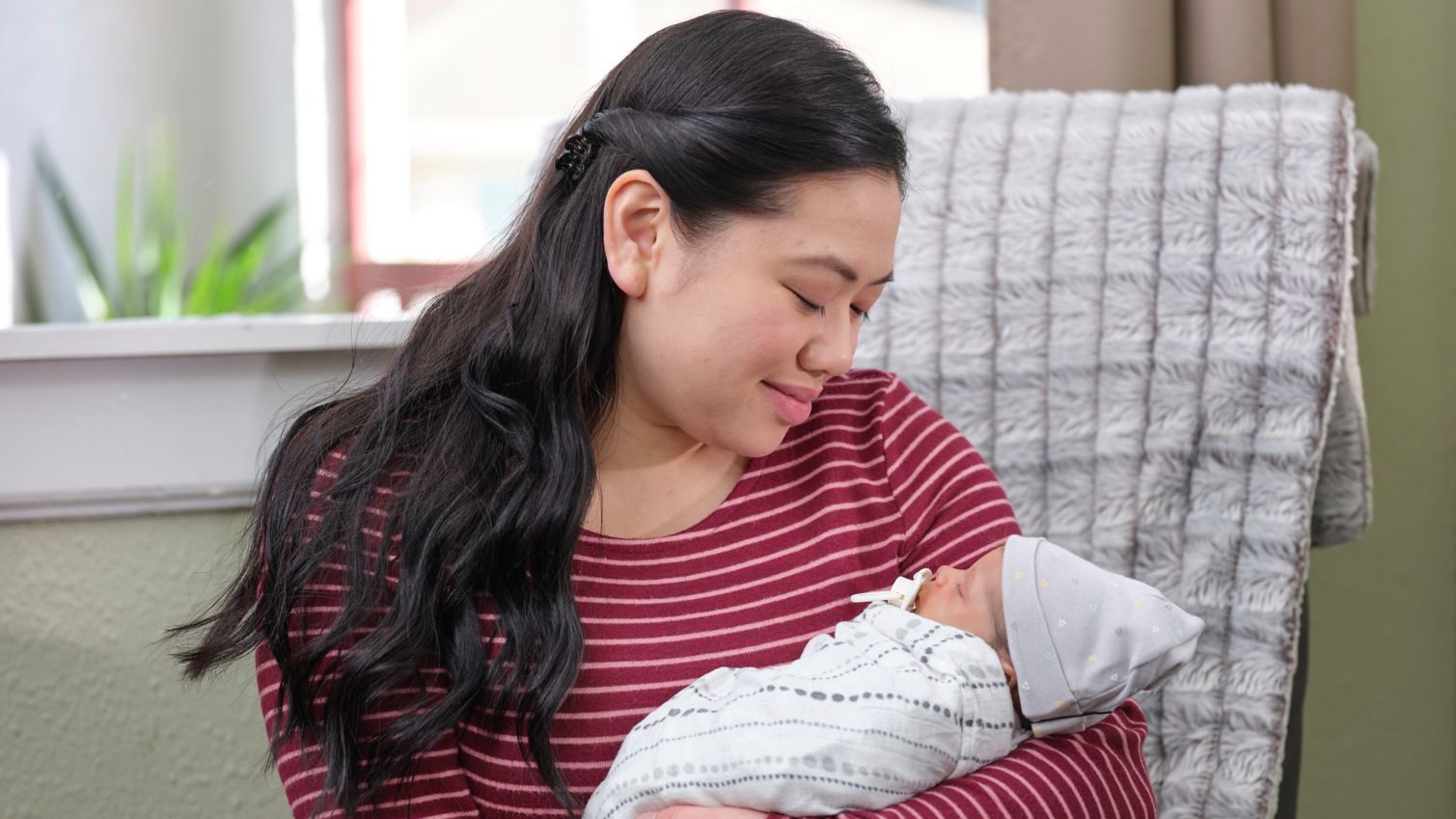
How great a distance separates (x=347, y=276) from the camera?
9.00 ft

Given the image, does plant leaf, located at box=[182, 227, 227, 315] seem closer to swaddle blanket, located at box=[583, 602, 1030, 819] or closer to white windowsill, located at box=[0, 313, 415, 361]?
white windowsill, located at box=[0, 313, 415, 361]

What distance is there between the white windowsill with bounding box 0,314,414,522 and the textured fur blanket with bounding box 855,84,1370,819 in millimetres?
610

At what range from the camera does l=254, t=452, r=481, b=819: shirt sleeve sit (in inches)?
34.5

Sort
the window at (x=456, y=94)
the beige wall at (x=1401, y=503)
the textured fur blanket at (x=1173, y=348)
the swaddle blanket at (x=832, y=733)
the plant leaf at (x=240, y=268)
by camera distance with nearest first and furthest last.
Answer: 1. the swaddle blanket at (x=832, y=733)
2. the textured fur blanket at (x=1173, y=348)
3. the beige wall at (x=1401, y=503)
4. the plant leaf at (x=240, y=268)
5. the window at (x=456, y=94)

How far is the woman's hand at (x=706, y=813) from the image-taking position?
2.68 feet

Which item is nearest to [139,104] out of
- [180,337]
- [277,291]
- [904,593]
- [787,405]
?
[277,291]

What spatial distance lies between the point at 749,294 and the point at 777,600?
25 centimetres

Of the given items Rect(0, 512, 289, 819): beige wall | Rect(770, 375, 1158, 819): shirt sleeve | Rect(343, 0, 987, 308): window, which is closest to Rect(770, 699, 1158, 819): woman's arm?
Rect(770, 375, 1158, 819): shirt sleeve

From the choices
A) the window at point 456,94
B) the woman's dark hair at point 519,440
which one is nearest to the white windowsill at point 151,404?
the woman's dark hair at point 519,440

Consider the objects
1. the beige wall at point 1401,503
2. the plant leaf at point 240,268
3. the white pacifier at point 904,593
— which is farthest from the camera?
the plant leaf at point 240,268

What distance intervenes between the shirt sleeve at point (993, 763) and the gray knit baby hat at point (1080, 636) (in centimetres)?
4

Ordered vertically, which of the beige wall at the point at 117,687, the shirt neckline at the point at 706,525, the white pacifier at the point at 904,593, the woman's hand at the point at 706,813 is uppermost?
the shirt neckline at the point at 706,525

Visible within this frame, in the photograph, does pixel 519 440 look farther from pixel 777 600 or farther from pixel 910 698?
pixel 910 698

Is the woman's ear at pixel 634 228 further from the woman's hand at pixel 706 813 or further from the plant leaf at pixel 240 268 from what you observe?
the plant leaf at pixel 240 268
